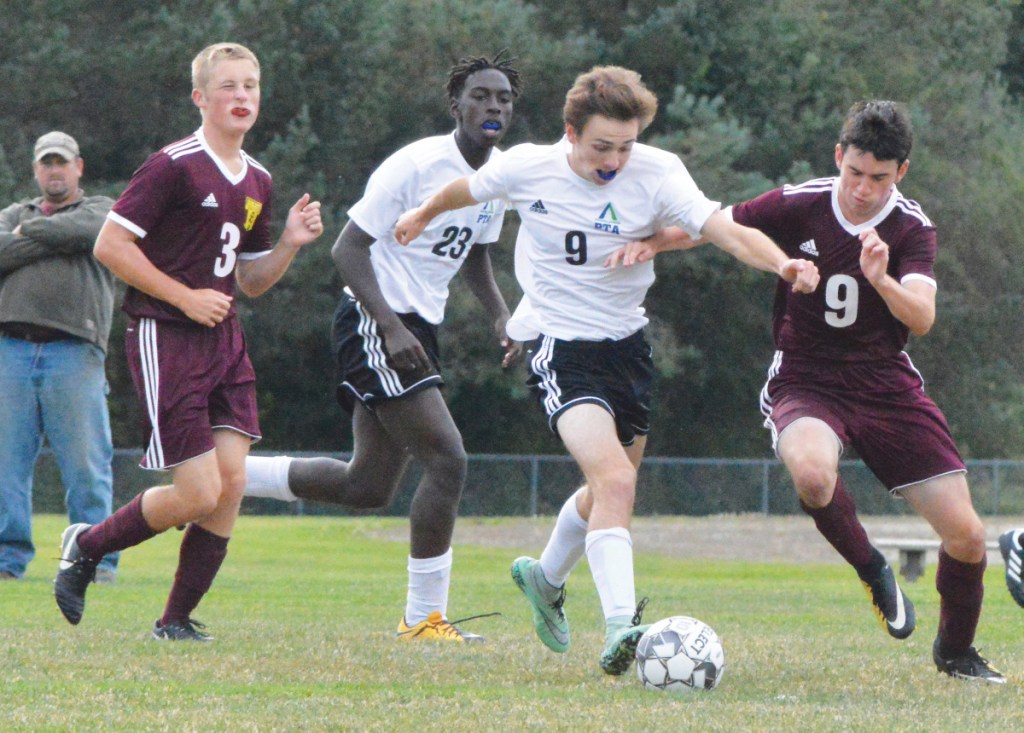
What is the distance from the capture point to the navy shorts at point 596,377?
635 cm

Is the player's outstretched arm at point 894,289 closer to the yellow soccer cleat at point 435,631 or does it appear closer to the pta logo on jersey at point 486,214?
the pta logo on jersey at point 486,214

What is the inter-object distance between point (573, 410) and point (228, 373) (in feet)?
4.95

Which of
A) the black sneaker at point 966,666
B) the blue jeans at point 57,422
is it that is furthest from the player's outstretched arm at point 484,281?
the blue jeans at point 57,422

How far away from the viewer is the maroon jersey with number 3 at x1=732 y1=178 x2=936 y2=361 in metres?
6.25

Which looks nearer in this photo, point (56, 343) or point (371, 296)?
point (371, 296)

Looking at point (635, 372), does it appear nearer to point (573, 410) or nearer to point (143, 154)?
point (573, 410)

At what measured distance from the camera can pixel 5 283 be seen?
10008 millimetres

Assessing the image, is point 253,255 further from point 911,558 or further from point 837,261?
point 911,558

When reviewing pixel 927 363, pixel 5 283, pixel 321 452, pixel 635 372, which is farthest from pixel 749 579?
pixel 927 363

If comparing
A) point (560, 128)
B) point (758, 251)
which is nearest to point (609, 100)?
point (758, 251)

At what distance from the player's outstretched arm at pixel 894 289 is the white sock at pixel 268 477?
315 centimetres

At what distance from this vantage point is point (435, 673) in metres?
5.88

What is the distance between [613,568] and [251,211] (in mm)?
2243

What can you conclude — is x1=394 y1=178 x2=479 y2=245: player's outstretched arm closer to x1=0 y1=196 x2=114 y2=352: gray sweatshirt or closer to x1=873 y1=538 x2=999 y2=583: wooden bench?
x1=0 y1=196 x2=114 y2=352: gray sweatshirt
